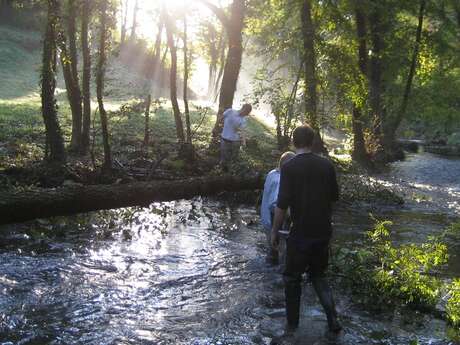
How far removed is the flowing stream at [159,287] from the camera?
18.7 ft

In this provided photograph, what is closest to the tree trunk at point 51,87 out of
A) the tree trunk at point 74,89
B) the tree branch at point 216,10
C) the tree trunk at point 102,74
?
the tree trunk at point 102,74

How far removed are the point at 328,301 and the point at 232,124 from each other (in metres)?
8.89

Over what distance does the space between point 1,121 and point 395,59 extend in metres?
18.3

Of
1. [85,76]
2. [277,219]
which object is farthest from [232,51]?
[277,219]

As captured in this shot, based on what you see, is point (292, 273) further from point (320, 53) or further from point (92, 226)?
point (320, 53)

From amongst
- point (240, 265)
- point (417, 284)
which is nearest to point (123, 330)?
point (240, 265)

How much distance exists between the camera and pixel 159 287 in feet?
23.2

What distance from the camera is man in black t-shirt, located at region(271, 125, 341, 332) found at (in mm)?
5555

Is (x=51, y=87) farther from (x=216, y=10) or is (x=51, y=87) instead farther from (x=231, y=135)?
(x=216, y=10)

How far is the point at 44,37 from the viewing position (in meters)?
12.6

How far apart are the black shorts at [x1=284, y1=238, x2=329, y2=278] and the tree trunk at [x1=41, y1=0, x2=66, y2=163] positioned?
26.8ft

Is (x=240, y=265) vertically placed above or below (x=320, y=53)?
below

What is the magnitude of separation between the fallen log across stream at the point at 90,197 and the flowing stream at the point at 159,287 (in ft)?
1.76

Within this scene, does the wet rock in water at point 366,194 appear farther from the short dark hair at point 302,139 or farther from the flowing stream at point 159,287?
the short dark hair at point 302,139
